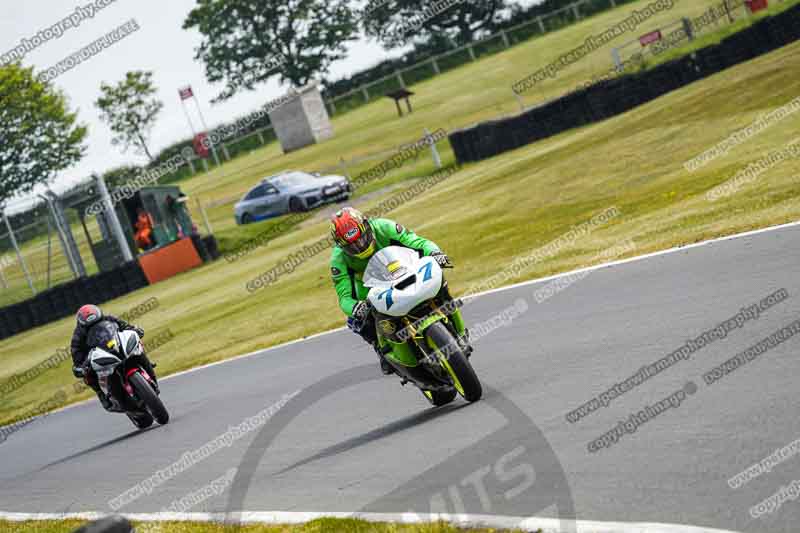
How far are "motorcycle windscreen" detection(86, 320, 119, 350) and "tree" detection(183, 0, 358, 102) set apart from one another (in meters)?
72.7

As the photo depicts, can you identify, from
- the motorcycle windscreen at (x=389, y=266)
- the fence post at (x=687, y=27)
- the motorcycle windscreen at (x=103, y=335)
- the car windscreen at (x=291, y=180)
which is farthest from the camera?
the car windscreen at (x=291, y=180)

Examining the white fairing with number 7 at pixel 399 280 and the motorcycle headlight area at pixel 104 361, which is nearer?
the white fairing with number 7 at pixel 399 280

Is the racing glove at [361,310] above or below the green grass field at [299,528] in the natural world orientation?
above

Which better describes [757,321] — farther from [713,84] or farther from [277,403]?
[713,84]

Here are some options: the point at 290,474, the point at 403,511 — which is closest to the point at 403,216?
the point at 290,474

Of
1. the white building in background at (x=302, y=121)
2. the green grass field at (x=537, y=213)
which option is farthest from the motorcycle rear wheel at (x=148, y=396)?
the white building in background at (x=302, y=121)

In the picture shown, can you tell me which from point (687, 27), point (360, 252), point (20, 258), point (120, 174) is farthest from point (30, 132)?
point (360, 252)

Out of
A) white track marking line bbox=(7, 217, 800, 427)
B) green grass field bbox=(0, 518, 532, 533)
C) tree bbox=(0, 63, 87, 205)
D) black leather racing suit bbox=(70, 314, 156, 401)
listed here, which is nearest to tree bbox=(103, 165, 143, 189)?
tree bbox=(0, 63, 87, 205)

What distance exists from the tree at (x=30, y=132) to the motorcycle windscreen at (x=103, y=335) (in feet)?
169

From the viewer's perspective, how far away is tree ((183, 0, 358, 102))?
84.8 m

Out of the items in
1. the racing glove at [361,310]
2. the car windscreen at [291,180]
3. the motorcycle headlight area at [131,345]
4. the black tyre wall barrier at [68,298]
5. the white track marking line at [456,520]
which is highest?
the car windscreen at [291,180]

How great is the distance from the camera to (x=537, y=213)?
2075 cm

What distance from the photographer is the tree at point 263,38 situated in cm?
8481

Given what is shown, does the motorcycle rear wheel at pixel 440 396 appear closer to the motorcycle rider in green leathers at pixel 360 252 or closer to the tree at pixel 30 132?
the motorcycle rider in green leathers at pixel 360 252
